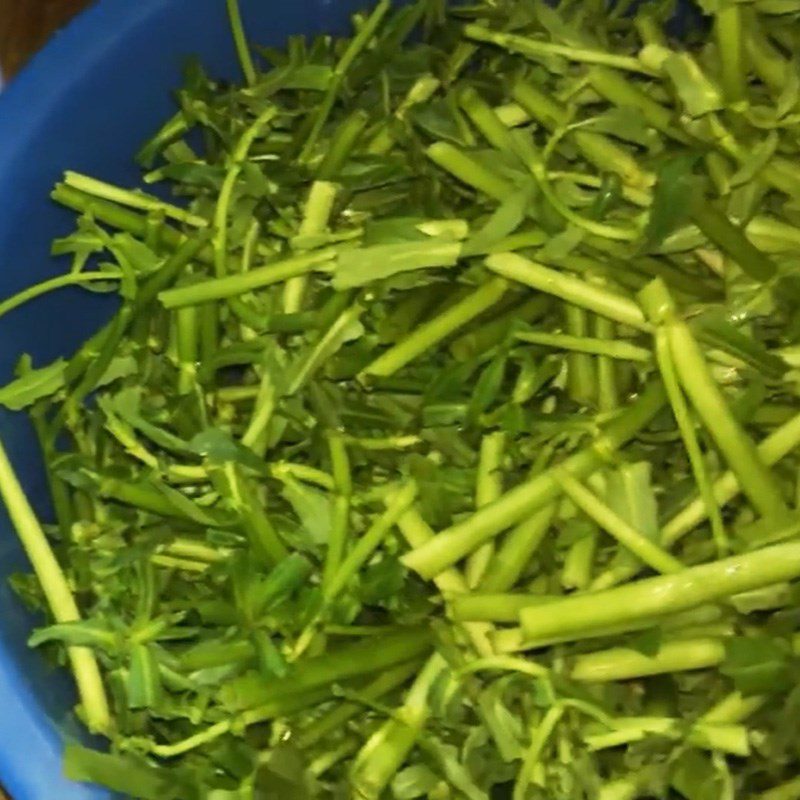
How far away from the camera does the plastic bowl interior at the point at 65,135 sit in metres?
0.59

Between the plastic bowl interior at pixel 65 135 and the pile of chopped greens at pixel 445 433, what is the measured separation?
14 millimetres

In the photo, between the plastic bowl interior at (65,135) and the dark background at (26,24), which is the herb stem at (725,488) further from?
the dark background at (26,24)

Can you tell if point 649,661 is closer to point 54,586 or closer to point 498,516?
point 498,516

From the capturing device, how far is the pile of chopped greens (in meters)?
0.50

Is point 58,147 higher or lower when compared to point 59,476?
higher

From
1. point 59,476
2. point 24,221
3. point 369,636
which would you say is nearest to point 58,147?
point 24,221

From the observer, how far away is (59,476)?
0.58 meters

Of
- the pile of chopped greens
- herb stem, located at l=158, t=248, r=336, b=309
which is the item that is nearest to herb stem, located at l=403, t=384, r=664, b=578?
the pile of chopped greens

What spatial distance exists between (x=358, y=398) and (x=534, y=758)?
0.55 feet

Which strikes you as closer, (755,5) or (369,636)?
(369,636)

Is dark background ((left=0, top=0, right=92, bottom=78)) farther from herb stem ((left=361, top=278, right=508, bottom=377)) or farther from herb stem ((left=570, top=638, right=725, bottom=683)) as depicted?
herb stem ((left=570, top=638, right=725, bottom=683))

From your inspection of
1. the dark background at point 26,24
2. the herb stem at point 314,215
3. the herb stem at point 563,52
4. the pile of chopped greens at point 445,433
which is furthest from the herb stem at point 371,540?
the dark background at point 26,24

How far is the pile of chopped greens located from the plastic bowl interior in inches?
0.5

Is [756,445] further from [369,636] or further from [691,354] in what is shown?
[369,636]
